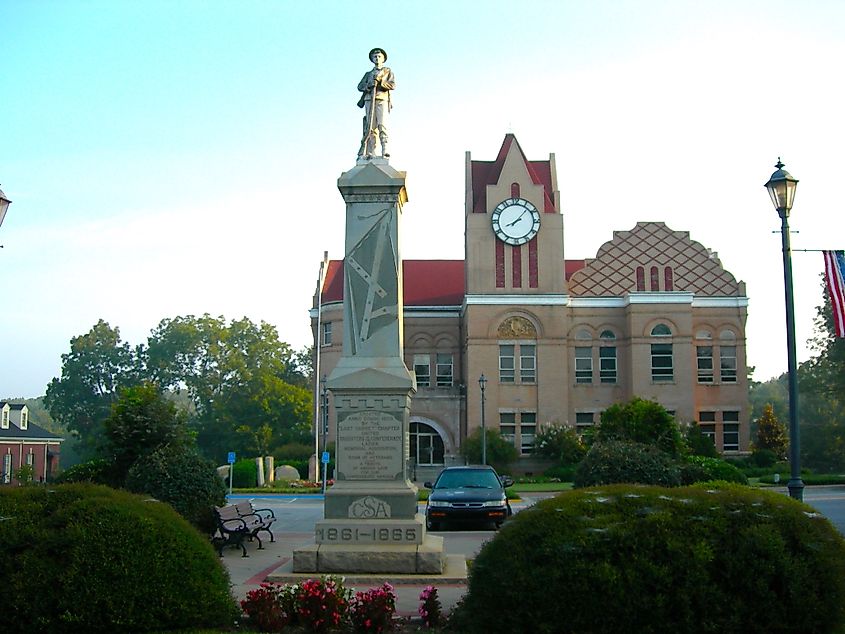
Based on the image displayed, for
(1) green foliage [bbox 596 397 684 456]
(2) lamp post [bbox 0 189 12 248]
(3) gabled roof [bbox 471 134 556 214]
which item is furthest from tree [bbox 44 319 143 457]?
(2) lamp post [bbox 0 189 12 248]

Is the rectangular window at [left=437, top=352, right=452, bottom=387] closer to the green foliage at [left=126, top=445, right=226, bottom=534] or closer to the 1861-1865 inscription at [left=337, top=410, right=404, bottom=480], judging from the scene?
the green foliage at [left=126, top=445, right=226, bottom=534]

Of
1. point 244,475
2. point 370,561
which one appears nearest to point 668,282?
point 244,475

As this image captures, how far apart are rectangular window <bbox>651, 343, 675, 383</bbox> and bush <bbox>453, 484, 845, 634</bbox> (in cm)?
4535

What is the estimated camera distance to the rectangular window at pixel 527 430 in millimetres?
51500

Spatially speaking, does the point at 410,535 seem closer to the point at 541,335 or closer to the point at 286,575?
the point at 286,575

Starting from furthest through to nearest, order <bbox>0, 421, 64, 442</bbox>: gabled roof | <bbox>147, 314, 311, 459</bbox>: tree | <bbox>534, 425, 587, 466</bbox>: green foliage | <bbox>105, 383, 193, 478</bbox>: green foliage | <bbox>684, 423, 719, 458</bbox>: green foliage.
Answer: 1. <bbox>147, 314, 311, 459</bbox>: tree
2. <bbox>0, 421, 64, 442</bbox>: gabled roof
3. <bbox>534, 425, 587, 466</bbox>: green foliage
4. <bbox>684, 423, 719, 458</bbox>: green foliage
5. <bbox>105, 383, 193, 478</bbox>: green foliage

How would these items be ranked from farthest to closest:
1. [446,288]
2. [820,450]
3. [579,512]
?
1. [820,450]
2. [446,288]
3. [579,512]

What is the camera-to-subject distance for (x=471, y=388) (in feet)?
170

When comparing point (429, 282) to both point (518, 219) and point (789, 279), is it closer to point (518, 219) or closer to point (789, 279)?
point (518, 219)

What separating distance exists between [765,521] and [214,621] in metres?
4.94

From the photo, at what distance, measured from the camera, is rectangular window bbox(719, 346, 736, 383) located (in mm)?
52875

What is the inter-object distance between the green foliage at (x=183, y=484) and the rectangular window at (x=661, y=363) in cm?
3819

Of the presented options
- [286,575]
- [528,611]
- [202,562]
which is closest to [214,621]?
[202,562]

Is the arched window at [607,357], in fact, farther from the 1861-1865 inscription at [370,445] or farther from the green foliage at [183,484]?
the 1861-1865 inscription at [370,445]
